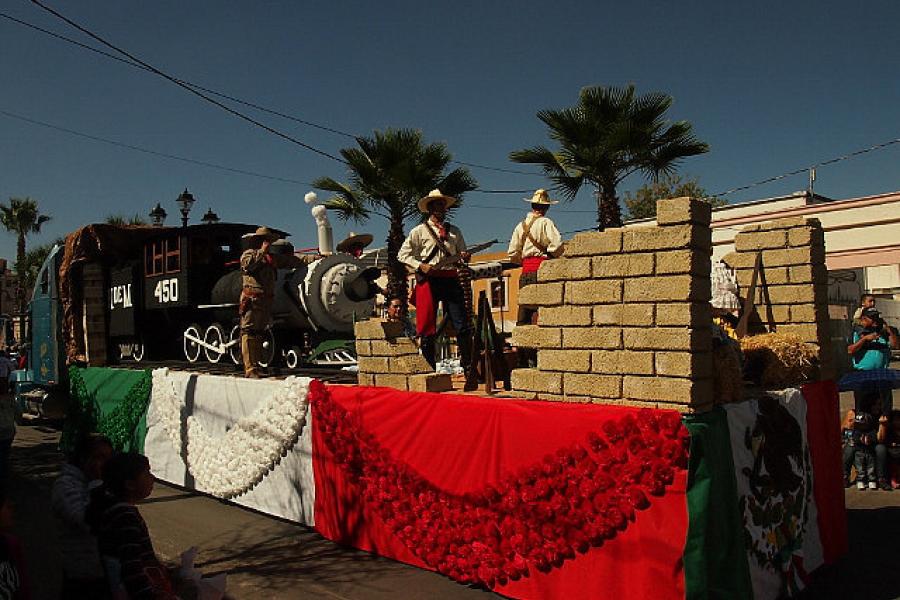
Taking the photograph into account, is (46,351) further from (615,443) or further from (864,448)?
(864,448)

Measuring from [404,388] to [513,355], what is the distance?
1.19 m

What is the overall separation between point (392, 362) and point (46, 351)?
1021 centimetres

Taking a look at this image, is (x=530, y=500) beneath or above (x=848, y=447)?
above

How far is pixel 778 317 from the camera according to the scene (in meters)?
6.34

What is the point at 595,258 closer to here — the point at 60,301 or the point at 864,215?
the point at 60,301

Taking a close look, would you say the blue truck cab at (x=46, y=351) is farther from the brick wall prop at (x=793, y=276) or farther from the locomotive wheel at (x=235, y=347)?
the brick wall prop at (x=793, y=276)

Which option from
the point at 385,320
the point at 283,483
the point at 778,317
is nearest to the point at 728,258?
the point at 778,317

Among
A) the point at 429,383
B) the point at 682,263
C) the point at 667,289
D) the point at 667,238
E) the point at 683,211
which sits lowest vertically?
the point at 429,383

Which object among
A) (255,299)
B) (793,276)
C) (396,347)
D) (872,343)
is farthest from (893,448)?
(255,299)

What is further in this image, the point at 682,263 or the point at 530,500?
the point at 530,500

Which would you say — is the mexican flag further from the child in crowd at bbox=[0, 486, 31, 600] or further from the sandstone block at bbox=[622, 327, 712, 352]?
the child in crowd at bbox=[0, 486, 31, 600]

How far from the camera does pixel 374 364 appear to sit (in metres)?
6.36

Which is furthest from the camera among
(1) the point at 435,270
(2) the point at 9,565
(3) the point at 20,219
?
(3) the point at 20,219

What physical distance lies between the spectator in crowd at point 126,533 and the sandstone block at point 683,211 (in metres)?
3.32
